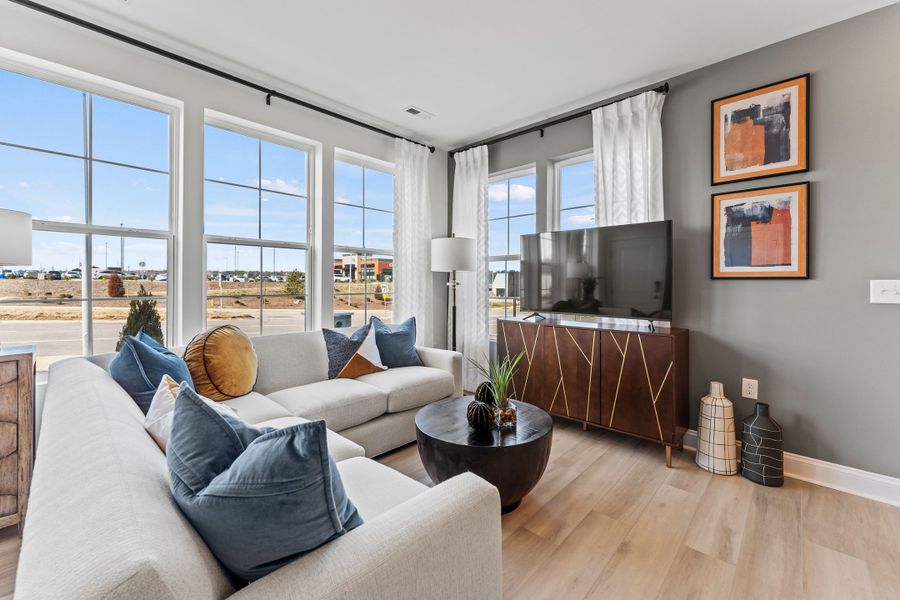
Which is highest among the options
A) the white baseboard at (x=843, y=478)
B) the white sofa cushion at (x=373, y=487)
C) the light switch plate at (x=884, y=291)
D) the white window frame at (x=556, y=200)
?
the white window frame at (x=556, y=200)

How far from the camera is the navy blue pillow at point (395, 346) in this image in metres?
3.17

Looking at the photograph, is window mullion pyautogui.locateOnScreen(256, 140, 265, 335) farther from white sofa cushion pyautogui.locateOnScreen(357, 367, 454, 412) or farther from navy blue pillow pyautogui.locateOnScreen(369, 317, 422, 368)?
white sofa cushion pyautogui.locateOnScreen(357, 367, 454, 412)

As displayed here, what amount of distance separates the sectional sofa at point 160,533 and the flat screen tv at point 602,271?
6.87ft

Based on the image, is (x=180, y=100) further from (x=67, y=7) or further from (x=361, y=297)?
(x=361, y=297)

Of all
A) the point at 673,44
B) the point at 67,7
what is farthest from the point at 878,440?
the point at 67,7

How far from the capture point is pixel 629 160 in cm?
297

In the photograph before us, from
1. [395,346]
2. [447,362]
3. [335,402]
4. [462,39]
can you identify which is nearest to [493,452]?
[335,402]

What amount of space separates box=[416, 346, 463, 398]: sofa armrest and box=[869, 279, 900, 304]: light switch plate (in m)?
2.52

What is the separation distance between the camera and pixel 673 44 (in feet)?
8.11

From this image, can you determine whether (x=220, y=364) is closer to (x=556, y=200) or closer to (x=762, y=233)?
(x=556, y=200)

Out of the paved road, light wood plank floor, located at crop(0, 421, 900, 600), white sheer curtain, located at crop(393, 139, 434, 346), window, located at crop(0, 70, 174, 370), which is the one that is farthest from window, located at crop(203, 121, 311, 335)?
light wood plank floor, located at crop(0, 421, 900, 600)

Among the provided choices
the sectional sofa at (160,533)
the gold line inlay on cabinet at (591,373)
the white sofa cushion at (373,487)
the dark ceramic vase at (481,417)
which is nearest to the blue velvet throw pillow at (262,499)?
the sectional sofa at (160,533)

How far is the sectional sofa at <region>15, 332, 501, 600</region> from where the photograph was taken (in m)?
0.56

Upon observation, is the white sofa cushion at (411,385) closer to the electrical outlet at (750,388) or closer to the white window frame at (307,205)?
the white window frame at (307,205)
